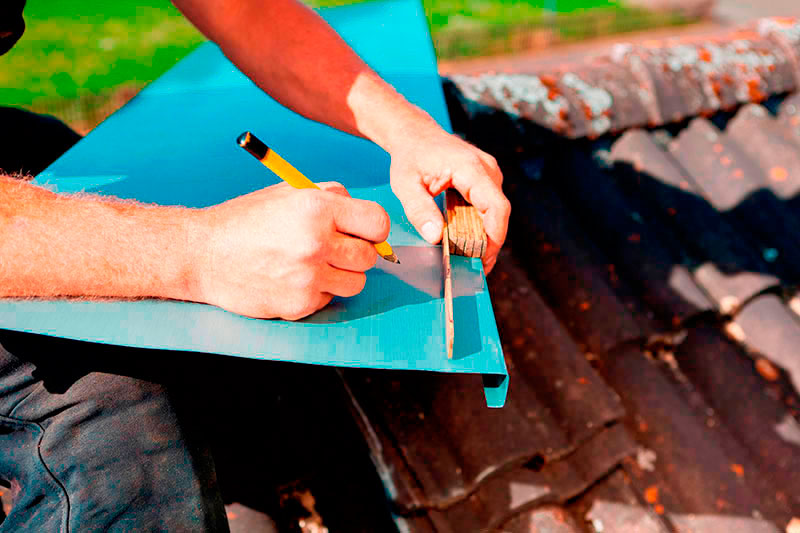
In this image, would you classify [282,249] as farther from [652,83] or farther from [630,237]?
[652,83]

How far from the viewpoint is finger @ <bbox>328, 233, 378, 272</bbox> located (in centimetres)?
81

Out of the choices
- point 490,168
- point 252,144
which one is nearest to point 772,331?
point 490,168

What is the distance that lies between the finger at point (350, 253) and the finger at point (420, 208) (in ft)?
0.44

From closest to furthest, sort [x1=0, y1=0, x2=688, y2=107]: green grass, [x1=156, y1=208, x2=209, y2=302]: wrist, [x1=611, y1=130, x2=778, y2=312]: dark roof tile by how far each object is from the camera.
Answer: [x1=156, y1=208, x2=209, y2=302]: wrist, [x1=611, y1=130, x2=778, y2=312]: dark roof tile, [x1=0, y1=0, x2=688, y2=107]: green grass

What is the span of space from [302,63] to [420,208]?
1.81ft

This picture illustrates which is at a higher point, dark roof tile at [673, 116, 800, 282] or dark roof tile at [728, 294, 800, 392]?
dark roof tile at [673, 116, 800, 282]

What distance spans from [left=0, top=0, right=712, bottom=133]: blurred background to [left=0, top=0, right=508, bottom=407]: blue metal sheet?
9.68 meters

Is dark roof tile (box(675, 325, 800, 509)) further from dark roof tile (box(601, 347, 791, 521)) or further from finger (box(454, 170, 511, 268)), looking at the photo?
finger (box(454, 170, 511, 268))

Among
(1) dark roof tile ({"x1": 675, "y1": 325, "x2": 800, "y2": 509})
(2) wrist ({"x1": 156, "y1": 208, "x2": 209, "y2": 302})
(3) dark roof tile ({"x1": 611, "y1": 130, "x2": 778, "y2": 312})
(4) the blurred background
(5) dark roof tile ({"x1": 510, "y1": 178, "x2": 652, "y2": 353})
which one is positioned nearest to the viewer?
(2) wrist ({"x1": 156, "y1": 208, "x2": 209, "y2": 302})

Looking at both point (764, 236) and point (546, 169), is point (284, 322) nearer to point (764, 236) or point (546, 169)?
point (546, 169)

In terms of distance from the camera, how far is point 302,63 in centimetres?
129

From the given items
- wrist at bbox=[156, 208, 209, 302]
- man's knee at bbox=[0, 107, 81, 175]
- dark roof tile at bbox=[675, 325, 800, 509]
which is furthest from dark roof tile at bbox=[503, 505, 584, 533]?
man's knee at bbox=[0, 107, 81, 175]

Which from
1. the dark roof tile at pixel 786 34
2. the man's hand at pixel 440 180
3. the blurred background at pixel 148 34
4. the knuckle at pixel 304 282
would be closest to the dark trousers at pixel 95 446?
the knuckle at pixel 304 282

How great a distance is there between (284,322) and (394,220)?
0.31 m
